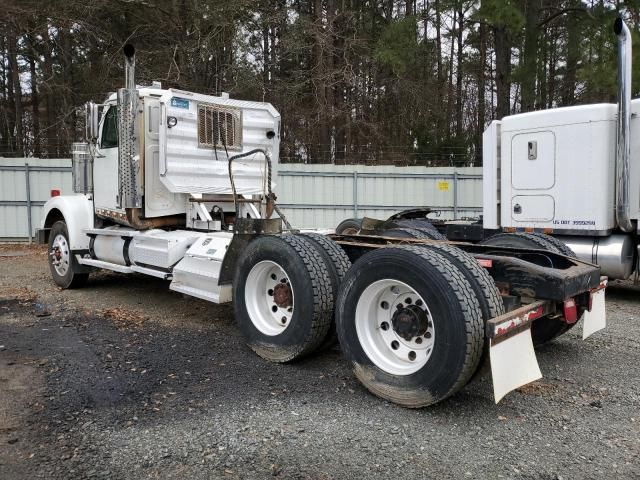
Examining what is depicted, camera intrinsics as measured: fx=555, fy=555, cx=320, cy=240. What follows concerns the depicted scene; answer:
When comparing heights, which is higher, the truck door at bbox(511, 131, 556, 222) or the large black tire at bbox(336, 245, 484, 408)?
the truck door at bbox(511, 131, 556, 222)

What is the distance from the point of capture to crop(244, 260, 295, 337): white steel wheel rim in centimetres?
468

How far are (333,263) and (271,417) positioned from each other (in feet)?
4.61

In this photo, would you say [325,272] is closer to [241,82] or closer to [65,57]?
[241,82]

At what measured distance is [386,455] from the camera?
3.01 metres

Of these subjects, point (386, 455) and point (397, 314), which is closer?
point (386, 455)

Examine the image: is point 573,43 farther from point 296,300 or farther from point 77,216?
point 296,300

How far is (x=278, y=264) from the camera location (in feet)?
14.9

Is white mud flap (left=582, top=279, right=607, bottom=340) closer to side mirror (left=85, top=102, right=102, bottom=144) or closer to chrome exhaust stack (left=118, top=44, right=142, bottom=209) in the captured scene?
chrome exhaust stack (left=118, top=44, right=142, bottom=209)

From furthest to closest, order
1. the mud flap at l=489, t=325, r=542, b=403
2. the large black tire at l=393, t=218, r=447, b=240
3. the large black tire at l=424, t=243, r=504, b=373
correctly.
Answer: the large black tire at l=393, t=218, r=447, b=240 → the large black tire at l=424, t=243, r=504, b=373 → the mud flap at l=489, t=325, r=542, b=403

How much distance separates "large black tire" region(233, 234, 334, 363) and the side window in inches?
140

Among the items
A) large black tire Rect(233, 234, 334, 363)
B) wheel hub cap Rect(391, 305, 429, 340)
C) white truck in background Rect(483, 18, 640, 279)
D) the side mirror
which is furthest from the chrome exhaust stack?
white truck in background Rect(483, 18, 640, 279)

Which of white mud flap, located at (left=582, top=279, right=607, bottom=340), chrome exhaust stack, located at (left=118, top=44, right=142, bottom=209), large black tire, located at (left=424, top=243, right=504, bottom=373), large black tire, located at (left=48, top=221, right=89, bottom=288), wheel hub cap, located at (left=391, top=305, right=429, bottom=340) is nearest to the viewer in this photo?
large black tire, located at (left=424, top=243, right=504, bottom=373)

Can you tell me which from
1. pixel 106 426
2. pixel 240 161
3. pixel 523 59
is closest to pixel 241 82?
pixel 523 59

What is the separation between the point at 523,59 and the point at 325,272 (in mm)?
13447
